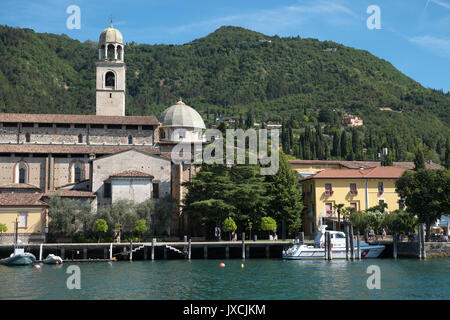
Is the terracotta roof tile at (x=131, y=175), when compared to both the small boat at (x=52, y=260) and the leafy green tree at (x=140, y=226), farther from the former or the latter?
the small boat at (x=52, y=260)

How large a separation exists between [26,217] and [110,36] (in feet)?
99.3

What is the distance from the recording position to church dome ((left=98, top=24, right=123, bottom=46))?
253 feet

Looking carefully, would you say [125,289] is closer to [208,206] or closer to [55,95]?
[208,206]

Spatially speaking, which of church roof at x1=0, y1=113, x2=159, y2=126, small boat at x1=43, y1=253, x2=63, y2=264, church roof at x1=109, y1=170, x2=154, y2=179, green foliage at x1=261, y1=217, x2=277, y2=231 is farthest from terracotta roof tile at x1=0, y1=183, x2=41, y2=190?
green foliage at x1=261, y1=217, x2=277, y2=231

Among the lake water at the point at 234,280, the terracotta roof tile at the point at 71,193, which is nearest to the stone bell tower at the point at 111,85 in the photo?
the terracotta roof tile at the point at 71,193

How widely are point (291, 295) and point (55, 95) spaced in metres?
182

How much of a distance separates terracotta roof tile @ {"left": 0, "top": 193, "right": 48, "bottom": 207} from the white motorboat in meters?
27.0

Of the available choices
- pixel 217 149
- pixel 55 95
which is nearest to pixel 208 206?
pixel 217 149

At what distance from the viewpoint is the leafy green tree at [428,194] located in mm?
52688

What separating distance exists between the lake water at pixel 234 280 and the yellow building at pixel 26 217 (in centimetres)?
1071

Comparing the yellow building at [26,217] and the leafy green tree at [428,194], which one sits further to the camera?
the yellow building at [26,217]

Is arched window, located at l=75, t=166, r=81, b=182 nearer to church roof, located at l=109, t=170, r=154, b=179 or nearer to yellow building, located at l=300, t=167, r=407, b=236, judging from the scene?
church roof, located at l=109, t=170, r=154, b=179

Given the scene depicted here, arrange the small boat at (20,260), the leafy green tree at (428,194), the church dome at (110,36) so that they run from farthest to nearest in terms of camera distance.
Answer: the church dome at (110,36), the leafy green tree at (428,194), the small boat at (20,260)

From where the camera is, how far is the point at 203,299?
97.5 feet
